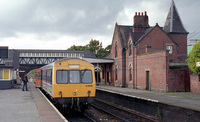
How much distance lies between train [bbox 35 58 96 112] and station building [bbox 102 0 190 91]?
10.6m

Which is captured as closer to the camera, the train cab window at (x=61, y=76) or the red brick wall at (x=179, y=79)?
the train cab window at (x=61, y=76)

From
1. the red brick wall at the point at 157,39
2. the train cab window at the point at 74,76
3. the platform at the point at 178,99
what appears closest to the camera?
the platform at the point at 178,99

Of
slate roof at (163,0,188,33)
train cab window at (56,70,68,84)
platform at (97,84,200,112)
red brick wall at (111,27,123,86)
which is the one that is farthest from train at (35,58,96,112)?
slate roof at (163,0,188,33)

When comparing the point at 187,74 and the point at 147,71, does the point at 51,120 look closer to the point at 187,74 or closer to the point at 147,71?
the point at 187,74

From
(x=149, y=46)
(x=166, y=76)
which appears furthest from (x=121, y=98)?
(x=149, y=46)

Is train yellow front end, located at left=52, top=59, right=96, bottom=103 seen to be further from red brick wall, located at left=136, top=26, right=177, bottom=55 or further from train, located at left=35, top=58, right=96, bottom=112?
red brick wall, located at left=136, top=26, right=177, bottom=55

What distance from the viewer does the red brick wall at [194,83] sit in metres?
20.6

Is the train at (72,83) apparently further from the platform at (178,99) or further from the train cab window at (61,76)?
the platform at (178,99)

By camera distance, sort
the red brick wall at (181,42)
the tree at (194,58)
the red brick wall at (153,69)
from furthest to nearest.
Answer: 1. the red brick wall at (181,42)
2. the red brick wall at (153,69)
3. the tree at (194,58)

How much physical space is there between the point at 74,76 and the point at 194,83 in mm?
12209

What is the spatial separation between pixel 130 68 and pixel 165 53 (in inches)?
351

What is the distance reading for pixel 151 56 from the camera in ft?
80.5

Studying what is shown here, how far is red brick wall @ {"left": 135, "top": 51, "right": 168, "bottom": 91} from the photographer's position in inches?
879

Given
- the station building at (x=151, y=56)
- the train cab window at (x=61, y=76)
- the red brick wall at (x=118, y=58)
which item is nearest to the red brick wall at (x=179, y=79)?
the station building at (x=151, y=56)
